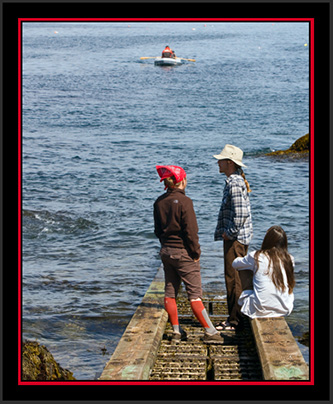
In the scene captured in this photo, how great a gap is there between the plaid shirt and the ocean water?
2223 mm

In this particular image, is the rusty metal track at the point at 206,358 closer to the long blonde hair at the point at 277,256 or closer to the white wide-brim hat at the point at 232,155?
the long blonde hair at the point at 277,256

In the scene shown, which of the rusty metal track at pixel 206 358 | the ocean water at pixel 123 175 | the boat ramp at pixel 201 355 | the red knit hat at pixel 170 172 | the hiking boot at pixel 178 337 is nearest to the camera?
the boat ramp at pixel 201 355

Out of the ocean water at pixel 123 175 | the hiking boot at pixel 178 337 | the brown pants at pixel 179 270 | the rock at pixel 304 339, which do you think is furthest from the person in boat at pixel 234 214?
the ocean water at pixel 123 175

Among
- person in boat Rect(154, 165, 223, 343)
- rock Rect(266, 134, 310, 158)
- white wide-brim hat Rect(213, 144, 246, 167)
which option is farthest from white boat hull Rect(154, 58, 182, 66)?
person in boat Rect(154, 165, 223, 343)

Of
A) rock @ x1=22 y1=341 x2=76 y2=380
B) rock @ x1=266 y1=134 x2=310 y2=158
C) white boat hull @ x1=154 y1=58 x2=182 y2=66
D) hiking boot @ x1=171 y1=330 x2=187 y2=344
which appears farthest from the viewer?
white boat hull @ x1=154 y1=58 x2=182 y2=66

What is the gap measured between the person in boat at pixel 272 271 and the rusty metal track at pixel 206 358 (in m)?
0.50

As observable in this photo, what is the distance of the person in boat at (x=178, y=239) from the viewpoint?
618 centimetres

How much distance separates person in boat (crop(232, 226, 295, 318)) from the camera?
6281 millimetres

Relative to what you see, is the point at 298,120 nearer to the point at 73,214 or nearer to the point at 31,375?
the point at 73,214

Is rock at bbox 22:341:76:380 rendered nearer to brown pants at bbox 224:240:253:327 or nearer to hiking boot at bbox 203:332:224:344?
hiking boot at bbox 203:332:224:344


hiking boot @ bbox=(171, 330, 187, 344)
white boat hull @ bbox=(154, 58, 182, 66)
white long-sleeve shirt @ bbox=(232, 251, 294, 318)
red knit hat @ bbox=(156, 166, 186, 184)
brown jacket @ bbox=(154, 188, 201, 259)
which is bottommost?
hiking boot @ bbox=(171, 330, 187, 344)

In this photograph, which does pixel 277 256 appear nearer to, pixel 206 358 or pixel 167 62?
pixel 206 358

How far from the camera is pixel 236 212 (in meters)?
6.45

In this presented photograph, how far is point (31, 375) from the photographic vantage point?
19.5ft
